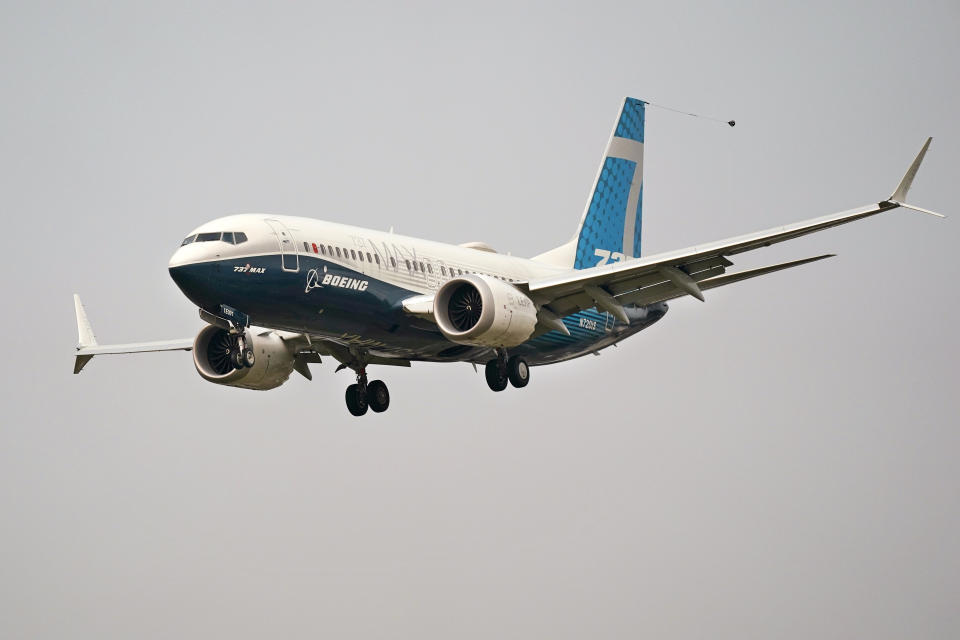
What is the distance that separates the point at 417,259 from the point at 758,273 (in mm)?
10453

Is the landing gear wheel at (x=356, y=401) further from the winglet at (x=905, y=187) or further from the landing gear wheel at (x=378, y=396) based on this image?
the winglet at (x=905, y=187)

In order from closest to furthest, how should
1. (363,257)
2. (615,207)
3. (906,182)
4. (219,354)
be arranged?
(906,182), (363,257), (219,354), (615,207)

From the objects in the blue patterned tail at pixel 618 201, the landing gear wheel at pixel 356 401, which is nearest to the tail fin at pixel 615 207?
the blue patterned tail at pixel 618 201

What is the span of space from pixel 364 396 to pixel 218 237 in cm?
1051

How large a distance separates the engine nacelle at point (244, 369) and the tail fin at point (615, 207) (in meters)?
11.1

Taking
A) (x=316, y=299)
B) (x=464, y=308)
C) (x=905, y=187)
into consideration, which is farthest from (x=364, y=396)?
(x=905, y=187)

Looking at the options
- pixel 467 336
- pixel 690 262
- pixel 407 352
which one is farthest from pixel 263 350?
pixel 690 262

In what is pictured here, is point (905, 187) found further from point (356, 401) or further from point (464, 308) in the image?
point (356, 401)

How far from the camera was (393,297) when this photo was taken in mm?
39938

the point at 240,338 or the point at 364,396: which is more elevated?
the point at 240,338

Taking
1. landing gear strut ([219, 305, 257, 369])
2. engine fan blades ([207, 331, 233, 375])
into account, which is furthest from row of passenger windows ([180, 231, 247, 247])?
engine fan blades ([207, 331, 233, 375])

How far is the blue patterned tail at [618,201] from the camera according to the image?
51688mm

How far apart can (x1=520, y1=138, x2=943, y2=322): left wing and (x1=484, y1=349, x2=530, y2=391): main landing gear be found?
2.04m

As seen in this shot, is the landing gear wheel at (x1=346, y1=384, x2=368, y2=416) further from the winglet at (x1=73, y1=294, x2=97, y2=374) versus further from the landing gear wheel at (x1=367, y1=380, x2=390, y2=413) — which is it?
the winglet at (x1=73, y1=294, x2=97, y2=374)
